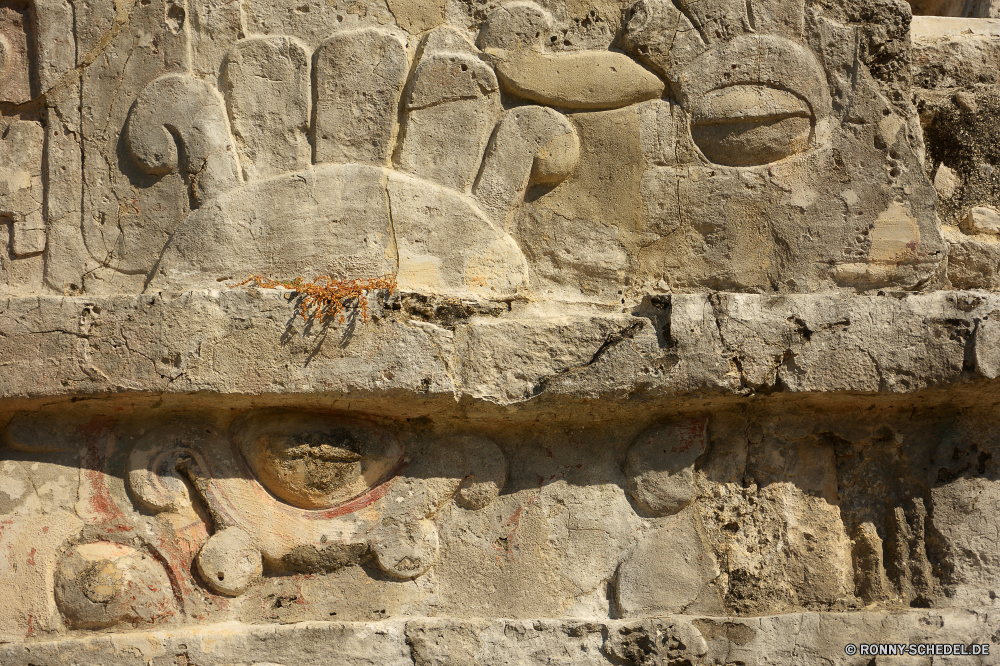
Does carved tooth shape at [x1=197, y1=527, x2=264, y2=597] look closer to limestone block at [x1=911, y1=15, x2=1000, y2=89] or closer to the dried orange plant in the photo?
the dried orange plant

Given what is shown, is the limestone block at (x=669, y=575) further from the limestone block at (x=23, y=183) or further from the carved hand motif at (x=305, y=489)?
the limestone block at (x=23, y=183)

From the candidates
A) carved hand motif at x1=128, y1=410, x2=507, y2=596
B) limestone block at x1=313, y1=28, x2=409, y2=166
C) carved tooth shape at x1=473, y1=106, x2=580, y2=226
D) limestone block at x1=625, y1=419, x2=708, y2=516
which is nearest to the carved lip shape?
carved tooth shape at x1=473, y1=106, x2=580, y2=226

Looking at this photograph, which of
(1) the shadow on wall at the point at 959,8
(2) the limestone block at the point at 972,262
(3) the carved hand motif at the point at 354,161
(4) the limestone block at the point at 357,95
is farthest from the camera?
(1) the shadow on wall at the point at 959,8

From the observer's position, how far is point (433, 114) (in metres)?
3.21

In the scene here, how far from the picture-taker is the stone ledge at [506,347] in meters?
2.90

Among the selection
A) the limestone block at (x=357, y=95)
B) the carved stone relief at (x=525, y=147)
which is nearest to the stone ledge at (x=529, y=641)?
the carved stone relief at (x=525, y=147)

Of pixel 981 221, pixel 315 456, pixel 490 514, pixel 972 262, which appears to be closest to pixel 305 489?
pixel 315 456

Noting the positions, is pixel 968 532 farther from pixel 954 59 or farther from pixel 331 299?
pixel 331 299

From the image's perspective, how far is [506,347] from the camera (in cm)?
298

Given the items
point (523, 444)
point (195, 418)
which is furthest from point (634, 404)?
point (195, 418)

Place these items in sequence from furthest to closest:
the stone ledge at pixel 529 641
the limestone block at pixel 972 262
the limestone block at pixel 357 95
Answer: the limestone block at pixel 972 262 → the limestone block at pixel 357 95 → the stone ledge at pixel 529 641

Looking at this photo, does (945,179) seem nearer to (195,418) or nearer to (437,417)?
(437,417)

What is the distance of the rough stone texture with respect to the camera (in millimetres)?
2930

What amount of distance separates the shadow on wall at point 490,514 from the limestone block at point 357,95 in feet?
2.95
